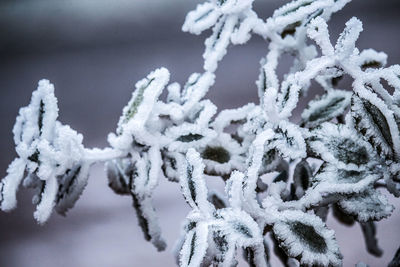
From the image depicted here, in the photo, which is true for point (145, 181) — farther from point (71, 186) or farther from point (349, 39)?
point (349, 39)

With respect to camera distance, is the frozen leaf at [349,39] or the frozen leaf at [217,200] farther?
the frozen leaf at [217,200]

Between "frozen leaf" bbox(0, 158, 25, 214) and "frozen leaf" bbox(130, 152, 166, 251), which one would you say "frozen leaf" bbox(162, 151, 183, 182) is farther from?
"frozen leaf" bbox(0, 158, 25, 214)

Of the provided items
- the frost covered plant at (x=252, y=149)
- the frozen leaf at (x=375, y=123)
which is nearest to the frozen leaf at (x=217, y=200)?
the frost covered plant at (x=252, y=149)

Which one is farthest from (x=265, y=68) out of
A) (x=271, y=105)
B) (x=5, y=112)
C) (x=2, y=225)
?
(x=5, y=112)

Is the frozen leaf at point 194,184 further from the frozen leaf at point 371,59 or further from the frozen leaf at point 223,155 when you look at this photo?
the frozen leaf at point 371,59

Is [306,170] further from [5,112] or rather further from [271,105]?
[5,112]

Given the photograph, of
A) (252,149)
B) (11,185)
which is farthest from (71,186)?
(252,149)

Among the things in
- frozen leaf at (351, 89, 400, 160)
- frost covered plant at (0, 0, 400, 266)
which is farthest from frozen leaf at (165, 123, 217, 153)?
frozen leaf at (351, 89, 400, 160)
